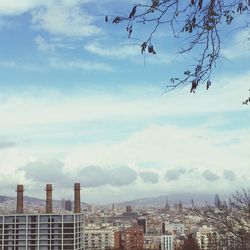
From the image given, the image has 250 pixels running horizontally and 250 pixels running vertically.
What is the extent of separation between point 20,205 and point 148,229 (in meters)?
55.4

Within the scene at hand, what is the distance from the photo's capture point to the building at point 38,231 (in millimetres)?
48250

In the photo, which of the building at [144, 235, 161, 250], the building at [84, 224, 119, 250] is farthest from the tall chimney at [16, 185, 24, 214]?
the building at [84, 224, 119, 250]

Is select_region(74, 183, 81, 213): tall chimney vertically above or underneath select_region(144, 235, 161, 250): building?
above

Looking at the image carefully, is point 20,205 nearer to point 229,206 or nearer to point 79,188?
point 79,188

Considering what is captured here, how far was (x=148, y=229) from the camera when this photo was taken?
102250 millimetres

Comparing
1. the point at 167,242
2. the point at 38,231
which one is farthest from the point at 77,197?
the point at 167,242

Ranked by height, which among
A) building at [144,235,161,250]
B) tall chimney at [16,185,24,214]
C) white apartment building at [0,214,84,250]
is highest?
tall chimney at [16,185,24,214]

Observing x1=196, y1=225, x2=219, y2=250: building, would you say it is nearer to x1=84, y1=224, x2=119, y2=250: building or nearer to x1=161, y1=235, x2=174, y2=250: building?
x1=161, y1=235, x2=174, y2=250: building

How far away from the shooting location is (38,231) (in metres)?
48.2

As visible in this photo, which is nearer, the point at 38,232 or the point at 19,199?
the point at 38,232

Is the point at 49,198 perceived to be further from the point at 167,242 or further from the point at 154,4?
the point at 154,4

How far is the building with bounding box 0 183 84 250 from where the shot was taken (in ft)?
158

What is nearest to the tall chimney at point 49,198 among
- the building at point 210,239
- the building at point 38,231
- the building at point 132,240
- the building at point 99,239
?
the building at point 38,231

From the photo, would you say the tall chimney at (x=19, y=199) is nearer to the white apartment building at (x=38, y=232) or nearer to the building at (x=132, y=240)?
the white apartment building at (x=38, y=232)
